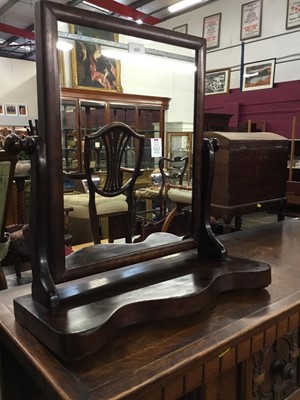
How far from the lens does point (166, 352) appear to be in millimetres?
619

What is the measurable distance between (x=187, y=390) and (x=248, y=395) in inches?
9.3

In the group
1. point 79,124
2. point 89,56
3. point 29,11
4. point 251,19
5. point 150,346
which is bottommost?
point 150,346

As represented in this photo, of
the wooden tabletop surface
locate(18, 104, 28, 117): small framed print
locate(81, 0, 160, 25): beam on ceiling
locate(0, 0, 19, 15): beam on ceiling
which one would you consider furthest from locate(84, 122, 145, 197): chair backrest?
locate(0, 0, 19, 15): beam on ceiling

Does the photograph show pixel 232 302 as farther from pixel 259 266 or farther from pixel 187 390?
pixel 187 390

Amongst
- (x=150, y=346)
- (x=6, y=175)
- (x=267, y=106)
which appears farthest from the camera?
(x=267, y=106)

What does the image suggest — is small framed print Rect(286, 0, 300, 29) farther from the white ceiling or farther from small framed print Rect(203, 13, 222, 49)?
the white ceiling

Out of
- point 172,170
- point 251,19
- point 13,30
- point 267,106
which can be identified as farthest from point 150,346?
point 13,30

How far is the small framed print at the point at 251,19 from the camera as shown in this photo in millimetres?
5551

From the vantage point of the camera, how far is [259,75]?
18.4 feet

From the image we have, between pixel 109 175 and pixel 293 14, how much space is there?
530 centimetres

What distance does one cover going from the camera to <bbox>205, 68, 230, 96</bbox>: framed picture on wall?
6094 mm

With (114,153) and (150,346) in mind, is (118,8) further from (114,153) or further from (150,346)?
(150,346)

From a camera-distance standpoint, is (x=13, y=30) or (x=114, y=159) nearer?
(x=114, y=159)

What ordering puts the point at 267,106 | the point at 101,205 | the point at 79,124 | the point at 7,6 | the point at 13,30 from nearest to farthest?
the point at 79,124 < the point at 101,205 < the point at 267,106 < the point at 7,6 < the point at 13,30
